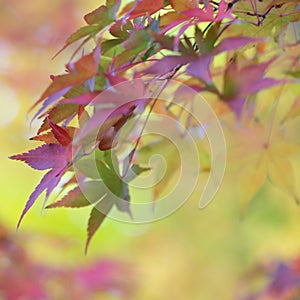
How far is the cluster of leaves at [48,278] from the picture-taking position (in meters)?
1.32

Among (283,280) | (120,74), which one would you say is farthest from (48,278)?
(120,74)

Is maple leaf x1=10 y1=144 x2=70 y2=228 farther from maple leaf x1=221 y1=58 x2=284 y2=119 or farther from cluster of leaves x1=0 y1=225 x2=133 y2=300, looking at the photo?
cluster of leaves x1=0 y1=225 x2=133 y2=300

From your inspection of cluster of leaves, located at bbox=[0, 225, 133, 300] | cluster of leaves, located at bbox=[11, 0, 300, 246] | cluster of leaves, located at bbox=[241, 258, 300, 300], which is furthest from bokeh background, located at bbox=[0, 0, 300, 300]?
cluster of leaves, located at bbox=[11, 0, 300, 246]

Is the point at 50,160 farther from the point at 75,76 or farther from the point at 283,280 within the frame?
the point at 283,280

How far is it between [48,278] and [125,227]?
36.7 inches

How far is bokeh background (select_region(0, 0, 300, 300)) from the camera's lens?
1.83m

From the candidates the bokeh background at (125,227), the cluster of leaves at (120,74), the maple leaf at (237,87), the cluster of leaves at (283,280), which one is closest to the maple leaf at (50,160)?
the cluster of leaves at (120,74)

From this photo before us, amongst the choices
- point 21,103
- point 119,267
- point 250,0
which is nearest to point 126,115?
point 250,0

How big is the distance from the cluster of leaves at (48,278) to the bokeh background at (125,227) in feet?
0.04

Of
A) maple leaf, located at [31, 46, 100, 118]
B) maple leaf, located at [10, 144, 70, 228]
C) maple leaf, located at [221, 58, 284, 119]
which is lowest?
maple leaf, located at [221, 58, 284, 119]

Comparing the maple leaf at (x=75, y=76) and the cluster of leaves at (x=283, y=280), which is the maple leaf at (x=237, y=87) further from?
the cluster of leaves at (x=283, y=280)

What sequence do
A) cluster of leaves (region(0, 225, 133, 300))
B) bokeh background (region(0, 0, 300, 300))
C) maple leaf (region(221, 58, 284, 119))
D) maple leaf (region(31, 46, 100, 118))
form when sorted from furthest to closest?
bokeh background (region(0, 0, 300, 300)) → cluster of leaves (region(0, 225, 133, 300)) → maple leaf (region(221, 58, 284, 119)) → maple leaf (region(31, 46, 100, 118))

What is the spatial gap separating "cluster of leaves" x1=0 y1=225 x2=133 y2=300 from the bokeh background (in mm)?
11

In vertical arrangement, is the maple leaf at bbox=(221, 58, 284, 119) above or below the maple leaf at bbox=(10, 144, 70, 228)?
below
